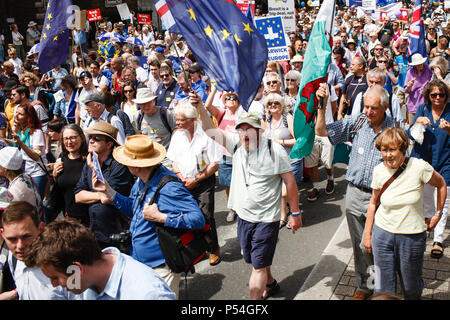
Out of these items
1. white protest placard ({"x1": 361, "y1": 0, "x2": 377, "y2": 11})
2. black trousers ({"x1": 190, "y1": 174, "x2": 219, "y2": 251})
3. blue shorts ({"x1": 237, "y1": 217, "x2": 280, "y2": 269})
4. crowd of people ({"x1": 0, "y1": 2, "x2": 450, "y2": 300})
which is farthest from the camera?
white protest placard ({"x1": 361, "y1": 0, "x2": 377, "y2": 11})

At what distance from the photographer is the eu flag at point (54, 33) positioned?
739 centimetres

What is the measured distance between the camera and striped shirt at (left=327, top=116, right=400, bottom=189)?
4066 millimetres

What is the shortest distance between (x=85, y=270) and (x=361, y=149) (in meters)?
2.74

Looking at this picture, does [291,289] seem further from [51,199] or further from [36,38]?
[36,38]

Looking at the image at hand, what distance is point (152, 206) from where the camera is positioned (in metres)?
3.57

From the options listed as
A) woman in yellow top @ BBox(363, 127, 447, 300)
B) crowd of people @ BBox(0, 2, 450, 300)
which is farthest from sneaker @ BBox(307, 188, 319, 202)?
woman in yellow top @ BBox(363, 127, 447, 300)

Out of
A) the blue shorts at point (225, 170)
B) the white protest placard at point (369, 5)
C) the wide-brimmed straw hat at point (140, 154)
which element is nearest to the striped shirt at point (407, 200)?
the wide-brimmed straw hat at point (140, 154)

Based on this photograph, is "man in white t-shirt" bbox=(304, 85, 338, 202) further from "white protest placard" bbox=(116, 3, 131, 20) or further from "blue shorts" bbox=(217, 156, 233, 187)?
"white protest placard" bbox=(116, 3, 131, 20)

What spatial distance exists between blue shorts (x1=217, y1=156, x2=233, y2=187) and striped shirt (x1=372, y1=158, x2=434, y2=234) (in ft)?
9.61

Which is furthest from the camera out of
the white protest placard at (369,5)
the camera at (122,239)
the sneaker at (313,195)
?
the white protest placard at (369,5)

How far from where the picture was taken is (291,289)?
4758mm

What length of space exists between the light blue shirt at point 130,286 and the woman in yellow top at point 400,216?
6.81 feet

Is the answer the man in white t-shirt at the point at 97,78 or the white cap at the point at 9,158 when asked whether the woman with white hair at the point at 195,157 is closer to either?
the white cap at the point at 9,158

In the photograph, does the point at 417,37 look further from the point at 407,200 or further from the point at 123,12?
the point at 123,12
